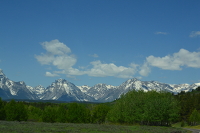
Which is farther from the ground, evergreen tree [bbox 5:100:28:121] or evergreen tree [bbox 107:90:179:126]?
evergreen tree [bbox 107:90:179:126]

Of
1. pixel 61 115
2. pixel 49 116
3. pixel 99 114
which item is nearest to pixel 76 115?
pixel 61 115

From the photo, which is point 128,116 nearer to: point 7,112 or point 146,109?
point 146,109

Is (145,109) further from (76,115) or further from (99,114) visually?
(99,114)

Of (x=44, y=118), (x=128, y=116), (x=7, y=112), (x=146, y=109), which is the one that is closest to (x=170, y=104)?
(x=146, y=109)

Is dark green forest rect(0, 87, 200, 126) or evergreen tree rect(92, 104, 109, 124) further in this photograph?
evergreen tree rect(92, 104, 109, 124)

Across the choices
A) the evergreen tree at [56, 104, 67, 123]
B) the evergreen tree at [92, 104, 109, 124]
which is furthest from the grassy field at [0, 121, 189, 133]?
the evergreen tree at [92, 104, 109, 124]

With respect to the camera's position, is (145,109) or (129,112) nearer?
(145,109)

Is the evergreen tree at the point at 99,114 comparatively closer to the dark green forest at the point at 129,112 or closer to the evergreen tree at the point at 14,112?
the dark green forest at the point at 129,112

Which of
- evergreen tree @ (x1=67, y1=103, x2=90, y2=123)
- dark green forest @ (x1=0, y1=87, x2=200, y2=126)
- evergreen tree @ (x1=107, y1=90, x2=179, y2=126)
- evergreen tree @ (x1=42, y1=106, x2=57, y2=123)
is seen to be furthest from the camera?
evergreen tree @ (x1=42, y1=106, x2=57, y2=123)

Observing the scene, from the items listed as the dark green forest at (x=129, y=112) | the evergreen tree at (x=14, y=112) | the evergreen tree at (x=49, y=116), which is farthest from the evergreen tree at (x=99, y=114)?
the evergreen tree at (x=14, y=112)

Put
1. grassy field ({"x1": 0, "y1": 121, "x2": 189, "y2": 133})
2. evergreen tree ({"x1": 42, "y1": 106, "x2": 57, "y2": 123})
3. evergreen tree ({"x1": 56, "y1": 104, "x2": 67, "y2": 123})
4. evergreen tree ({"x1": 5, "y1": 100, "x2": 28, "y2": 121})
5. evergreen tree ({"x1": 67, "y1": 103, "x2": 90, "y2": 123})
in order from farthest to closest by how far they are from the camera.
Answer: evergreen tree ({"x1": 42, "y1": 106, "x2": 57, "y2": 123}), evergreen tree ({"x1": 56, "y1": 104, "x2": 67, "y2": 123}), evergreen tree ({"x1": 67, "y1": 103, "x2": 90, "y2": 123}), evergreen tree ({"x1": 5, "y1": 100, "x2": 28, "y2": 121}), grassy field ({"x1": 0, "y1": 121, "x2": 189, "y2": 133})

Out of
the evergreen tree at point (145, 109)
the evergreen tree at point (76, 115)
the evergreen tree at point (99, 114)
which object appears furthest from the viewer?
the evergreen tree at point (99, 114)

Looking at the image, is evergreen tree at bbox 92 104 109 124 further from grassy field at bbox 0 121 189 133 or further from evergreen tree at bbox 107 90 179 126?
grassy field at bbox 0 121 189 133

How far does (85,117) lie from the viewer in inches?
5281
